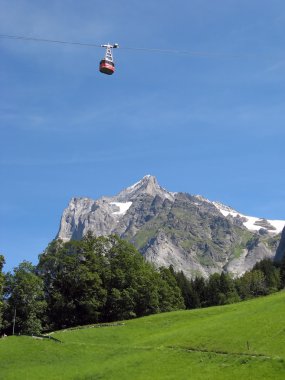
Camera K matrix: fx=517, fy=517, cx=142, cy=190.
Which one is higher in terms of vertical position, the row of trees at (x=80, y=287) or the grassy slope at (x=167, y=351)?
the row of trees at (x=80, y=287)

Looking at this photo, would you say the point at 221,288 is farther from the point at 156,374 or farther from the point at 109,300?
the point at 156,374

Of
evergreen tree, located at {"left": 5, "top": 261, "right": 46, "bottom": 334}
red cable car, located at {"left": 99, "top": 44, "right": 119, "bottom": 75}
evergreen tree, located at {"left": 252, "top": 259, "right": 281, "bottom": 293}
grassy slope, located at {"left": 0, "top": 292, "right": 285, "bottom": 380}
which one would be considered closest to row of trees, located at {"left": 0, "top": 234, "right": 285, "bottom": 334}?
evergreen tree, located at {"left": 5, "top": 261, "right": 46, "bottom": 334}

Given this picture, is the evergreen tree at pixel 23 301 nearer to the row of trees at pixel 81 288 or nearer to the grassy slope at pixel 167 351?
the row of trees at pixel 81 288

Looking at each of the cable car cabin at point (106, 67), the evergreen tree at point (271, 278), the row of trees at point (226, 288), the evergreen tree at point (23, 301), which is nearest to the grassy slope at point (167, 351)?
the evergreen tree at point (23, 301)

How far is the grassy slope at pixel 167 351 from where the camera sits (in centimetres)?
4488

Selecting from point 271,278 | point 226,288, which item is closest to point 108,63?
point 226,288

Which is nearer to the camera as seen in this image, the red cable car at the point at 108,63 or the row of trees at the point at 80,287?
the red cable car at the point at 108,63

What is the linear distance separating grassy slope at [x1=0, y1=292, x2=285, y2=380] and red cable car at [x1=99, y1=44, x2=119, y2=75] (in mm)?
25912

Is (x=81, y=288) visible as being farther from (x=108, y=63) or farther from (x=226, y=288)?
(x=108, y=63)

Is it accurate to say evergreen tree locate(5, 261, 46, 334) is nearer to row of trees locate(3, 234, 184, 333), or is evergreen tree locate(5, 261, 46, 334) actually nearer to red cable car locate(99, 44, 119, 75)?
row of trees locate(3, 234, 184, 333)

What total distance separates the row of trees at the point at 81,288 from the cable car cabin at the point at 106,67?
65.5 metres

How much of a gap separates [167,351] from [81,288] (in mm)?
47435

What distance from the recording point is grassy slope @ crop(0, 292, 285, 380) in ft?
147

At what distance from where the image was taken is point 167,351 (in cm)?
5388
